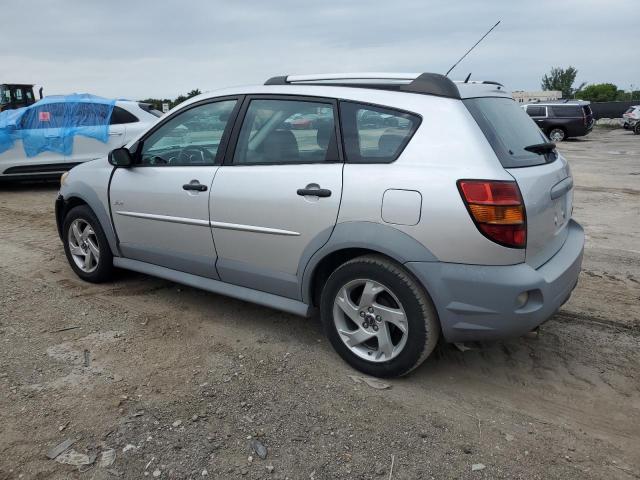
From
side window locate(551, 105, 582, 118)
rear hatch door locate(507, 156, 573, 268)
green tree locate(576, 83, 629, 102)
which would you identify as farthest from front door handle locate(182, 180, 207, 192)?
green tree locate(576, 83, 629, 102)

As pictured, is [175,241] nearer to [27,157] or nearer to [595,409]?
[595,409]

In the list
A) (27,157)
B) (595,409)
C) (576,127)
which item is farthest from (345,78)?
(576,127)

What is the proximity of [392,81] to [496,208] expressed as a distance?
1.03 meters

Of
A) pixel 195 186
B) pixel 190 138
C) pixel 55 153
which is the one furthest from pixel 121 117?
pixel 195 186

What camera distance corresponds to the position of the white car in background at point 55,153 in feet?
31.9

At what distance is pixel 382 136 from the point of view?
312 cm

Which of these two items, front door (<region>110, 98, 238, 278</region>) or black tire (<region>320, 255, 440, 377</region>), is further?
front door (<region>110, 98, 238, 278</region>)

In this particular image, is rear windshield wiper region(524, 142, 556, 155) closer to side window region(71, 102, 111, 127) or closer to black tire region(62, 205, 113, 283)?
black tire region(62, 205, 113, 283)

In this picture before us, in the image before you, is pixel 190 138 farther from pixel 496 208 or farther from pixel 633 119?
pixel 633 119

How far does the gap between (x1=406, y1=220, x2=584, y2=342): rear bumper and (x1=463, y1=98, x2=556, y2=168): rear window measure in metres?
0.58

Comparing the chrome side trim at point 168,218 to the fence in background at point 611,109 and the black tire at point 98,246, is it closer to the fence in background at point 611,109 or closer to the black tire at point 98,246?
the black tire at point 98,246

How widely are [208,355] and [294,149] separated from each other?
56.1 inches

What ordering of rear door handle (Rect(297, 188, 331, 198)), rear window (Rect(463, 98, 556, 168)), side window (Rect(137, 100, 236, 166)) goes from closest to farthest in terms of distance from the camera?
rear window (Rect(463, 98, 556, 168)) < rear door handle (Rect(297, 188, 331, 198)) < side window (Rect(137, 100, 236, 166))

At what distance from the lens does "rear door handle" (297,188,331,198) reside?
10.4 ft
